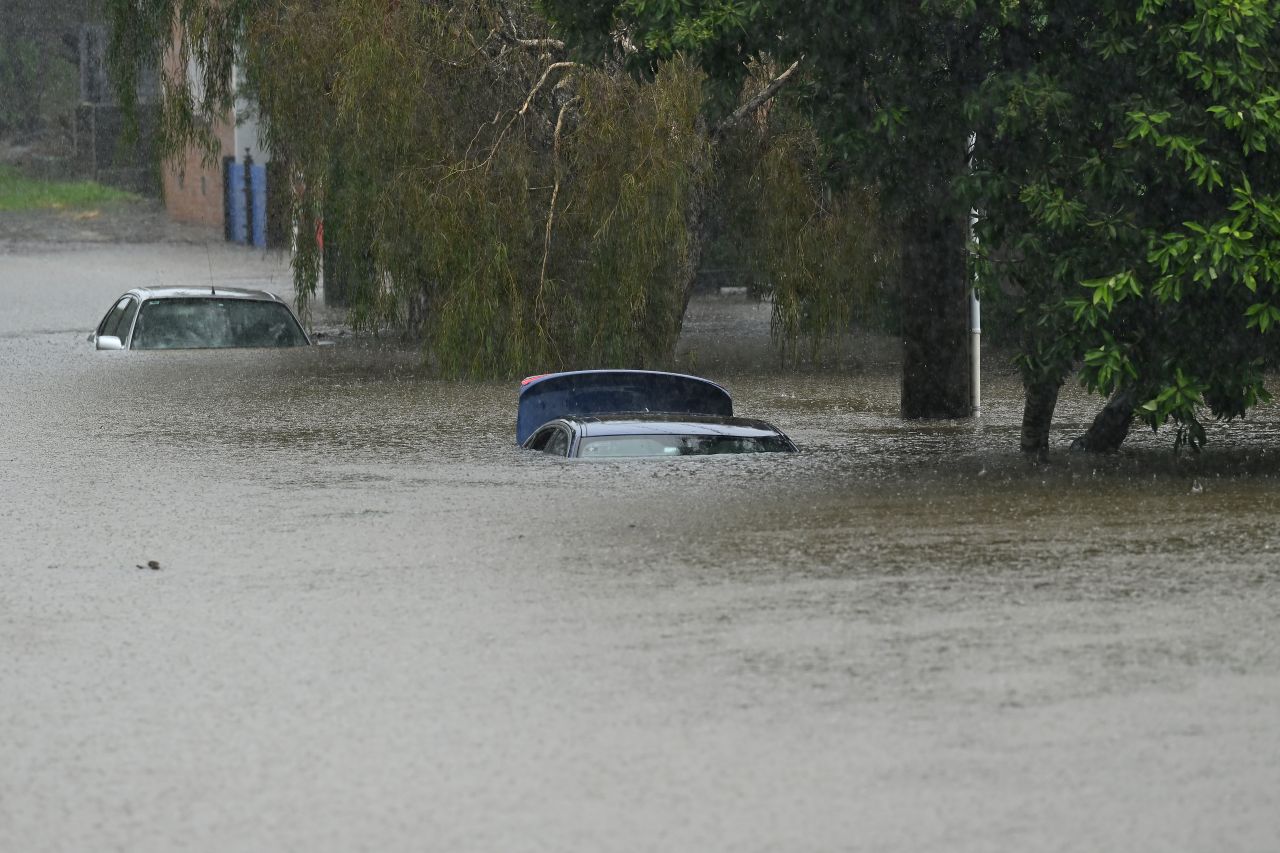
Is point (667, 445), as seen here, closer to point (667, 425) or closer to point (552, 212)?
point (667, 425)

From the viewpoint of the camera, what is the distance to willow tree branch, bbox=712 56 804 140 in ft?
67.8

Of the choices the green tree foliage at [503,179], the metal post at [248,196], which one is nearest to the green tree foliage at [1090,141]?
the green tree foliage at [503,179]

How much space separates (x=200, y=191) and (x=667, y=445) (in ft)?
158

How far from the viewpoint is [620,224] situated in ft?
63.9

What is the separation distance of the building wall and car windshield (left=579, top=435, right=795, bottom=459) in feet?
142

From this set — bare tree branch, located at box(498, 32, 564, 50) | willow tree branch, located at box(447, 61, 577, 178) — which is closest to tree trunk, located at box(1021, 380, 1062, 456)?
willow tree branch, located at box(447, 61, 577, 178)

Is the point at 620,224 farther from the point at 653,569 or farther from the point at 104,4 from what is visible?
the point at 653,569

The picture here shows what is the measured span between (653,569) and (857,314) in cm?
1232

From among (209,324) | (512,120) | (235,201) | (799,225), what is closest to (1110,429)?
(799,225)

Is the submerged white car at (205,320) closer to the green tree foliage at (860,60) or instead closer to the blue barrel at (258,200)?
the green tree foliage at (860,60)

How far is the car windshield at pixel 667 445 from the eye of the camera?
14117mm

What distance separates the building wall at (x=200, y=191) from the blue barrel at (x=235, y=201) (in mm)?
846

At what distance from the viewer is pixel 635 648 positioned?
855 cm

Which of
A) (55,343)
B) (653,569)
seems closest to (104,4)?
(55,343)
